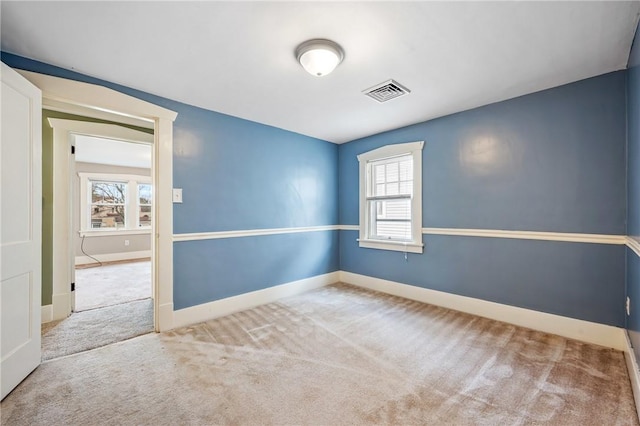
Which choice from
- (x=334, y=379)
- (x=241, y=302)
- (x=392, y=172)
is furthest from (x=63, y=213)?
(x=392, y=172)

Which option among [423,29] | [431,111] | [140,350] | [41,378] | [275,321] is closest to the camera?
[423,29]

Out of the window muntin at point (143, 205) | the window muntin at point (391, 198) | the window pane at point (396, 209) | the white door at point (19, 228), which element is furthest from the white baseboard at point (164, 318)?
the window muntin at point (143, 205)

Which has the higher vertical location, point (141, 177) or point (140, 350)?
point (141, 177)

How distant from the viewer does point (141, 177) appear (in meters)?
6.99

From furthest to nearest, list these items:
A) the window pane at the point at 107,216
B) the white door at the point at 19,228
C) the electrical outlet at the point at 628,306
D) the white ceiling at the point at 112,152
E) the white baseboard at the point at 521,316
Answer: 1. the window pane at the point at 107,216
2. the white ceiling at the point at 112,152
3. the white baseboard at the point at 521,316
4. the electrical outlet at the point at 628,306
5. the white door at the point at 19,228

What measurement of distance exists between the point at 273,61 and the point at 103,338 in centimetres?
288

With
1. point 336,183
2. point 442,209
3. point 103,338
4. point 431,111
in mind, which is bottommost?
point 103,338

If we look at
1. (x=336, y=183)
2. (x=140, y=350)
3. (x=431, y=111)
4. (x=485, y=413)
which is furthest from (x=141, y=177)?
(x=485, y=413)

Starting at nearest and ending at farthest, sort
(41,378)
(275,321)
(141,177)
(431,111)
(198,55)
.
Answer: (41,378) < (198,55) < (275,321) < (431,111) < (141,177)

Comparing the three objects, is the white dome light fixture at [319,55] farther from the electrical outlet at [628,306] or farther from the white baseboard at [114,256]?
the white baseboard at [114,256]

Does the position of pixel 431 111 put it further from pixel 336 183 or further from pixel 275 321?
pixel 275 321

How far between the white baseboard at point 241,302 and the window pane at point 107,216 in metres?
5.39

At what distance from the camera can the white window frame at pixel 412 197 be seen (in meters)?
3.54

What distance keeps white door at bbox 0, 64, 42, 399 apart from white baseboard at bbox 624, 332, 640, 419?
12.4 ft
